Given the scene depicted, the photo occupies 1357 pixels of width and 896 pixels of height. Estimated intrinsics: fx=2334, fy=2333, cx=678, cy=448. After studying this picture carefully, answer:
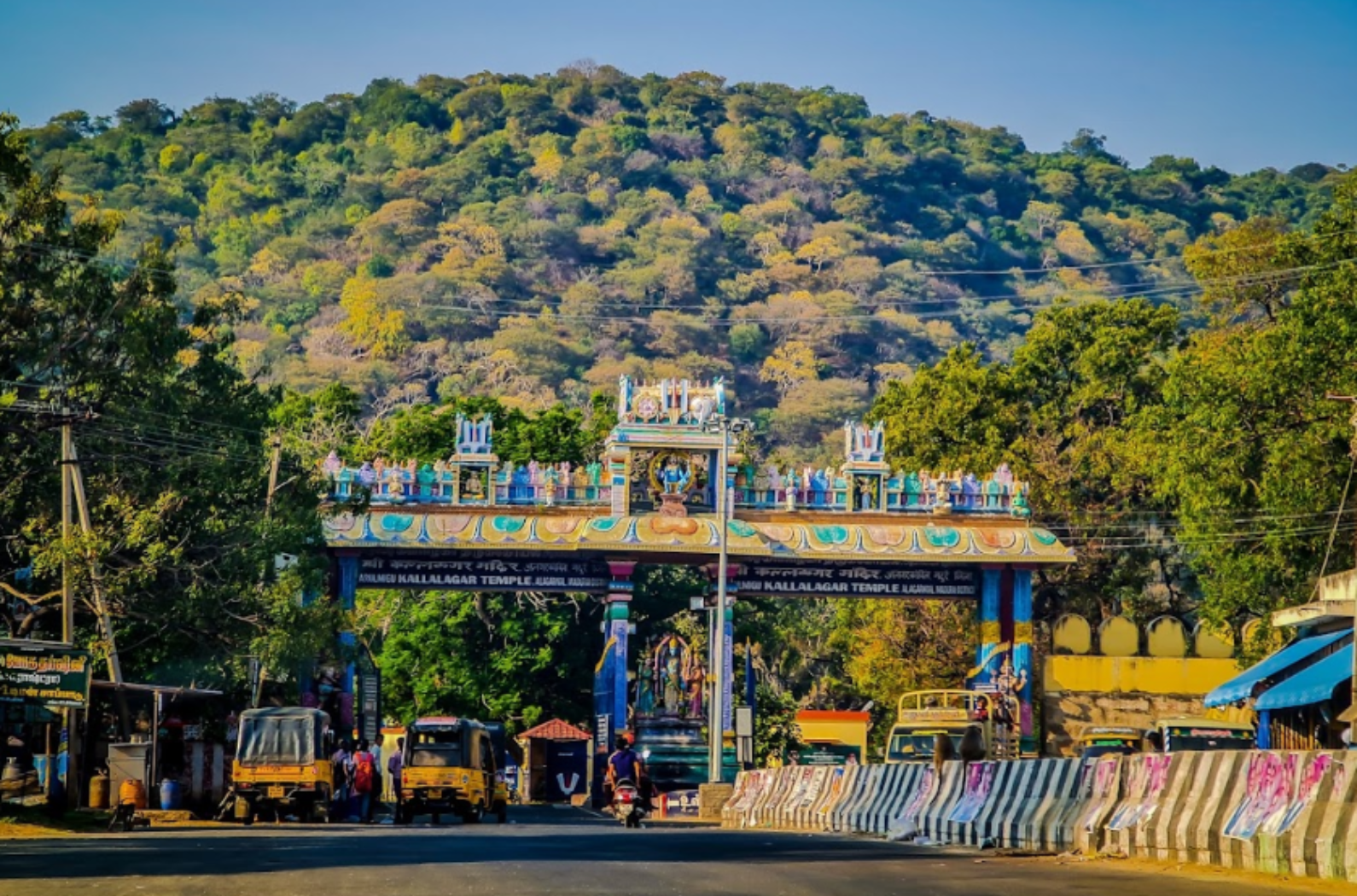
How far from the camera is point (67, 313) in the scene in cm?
4312

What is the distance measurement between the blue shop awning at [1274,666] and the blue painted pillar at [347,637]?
2103 cm

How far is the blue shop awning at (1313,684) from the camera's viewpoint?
36.2 meters

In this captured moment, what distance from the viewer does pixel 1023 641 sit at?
5853cm

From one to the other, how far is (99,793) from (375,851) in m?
17.4

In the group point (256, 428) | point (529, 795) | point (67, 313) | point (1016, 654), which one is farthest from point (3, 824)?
point (529, 795)

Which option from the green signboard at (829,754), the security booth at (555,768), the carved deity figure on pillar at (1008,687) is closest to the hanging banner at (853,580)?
the carved deity figure on pillar at (1008,687)

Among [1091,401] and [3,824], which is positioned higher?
[1091,401]

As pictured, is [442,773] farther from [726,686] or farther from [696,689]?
[696,689]

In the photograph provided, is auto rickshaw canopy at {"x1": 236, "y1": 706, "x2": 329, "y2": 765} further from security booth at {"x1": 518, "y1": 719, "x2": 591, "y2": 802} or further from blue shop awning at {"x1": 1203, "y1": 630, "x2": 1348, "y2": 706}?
security booth at {"x1": 518, "y1": 719, "x2": 591, "y2": 802}

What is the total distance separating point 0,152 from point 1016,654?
2948 centimetres

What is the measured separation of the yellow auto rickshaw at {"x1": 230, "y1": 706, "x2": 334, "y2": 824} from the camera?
41969mm

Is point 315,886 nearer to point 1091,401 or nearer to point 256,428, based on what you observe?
→ point 256,428

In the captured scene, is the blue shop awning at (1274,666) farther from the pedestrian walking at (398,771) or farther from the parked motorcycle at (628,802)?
the pedestrian walking at (398,771)

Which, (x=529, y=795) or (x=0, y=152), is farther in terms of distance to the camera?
(x=529, y=795)
